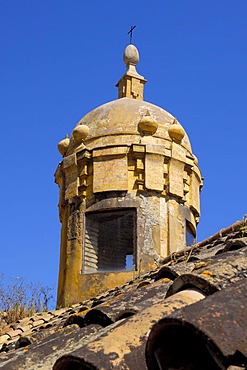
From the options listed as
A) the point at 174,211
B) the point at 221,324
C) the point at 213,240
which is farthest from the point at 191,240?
the point at 221,324

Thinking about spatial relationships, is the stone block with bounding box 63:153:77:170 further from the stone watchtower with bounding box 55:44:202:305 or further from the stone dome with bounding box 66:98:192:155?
the stone dome with bounding box 66:98:192:155

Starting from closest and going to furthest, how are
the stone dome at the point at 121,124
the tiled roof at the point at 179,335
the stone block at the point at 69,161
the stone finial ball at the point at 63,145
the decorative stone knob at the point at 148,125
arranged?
the tiled roof at the point at 179,335 → the decorative stone knob at the point at 148,125 → the stone dome at the point at 121,124 → the stone block at the point at 69,161 → the stone finial ball at the point at 63,145

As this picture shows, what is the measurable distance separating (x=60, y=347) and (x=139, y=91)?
9116 millimetres

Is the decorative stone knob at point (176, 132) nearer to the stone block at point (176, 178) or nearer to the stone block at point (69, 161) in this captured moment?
the stone block at point (176, 178)

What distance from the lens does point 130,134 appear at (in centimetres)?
1115

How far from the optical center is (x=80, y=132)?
449 inches

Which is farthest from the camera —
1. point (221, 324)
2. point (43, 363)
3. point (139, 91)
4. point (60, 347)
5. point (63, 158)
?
point (139, 91)

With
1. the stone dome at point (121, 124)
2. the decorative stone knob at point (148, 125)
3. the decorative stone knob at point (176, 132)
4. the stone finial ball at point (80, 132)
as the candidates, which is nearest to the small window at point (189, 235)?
the stone dome at point (121, 124)

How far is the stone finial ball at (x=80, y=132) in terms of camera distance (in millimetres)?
11414

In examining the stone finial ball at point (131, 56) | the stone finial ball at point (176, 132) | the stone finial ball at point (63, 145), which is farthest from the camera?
the stone finial ball at point (131, 56)

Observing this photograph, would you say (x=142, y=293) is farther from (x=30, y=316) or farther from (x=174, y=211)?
(x=174, y=211)

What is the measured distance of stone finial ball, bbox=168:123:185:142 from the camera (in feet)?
37.0

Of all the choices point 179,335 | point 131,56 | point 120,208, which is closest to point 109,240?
point 120,208

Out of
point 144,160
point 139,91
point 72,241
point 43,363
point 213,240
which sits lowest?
point 43,363
